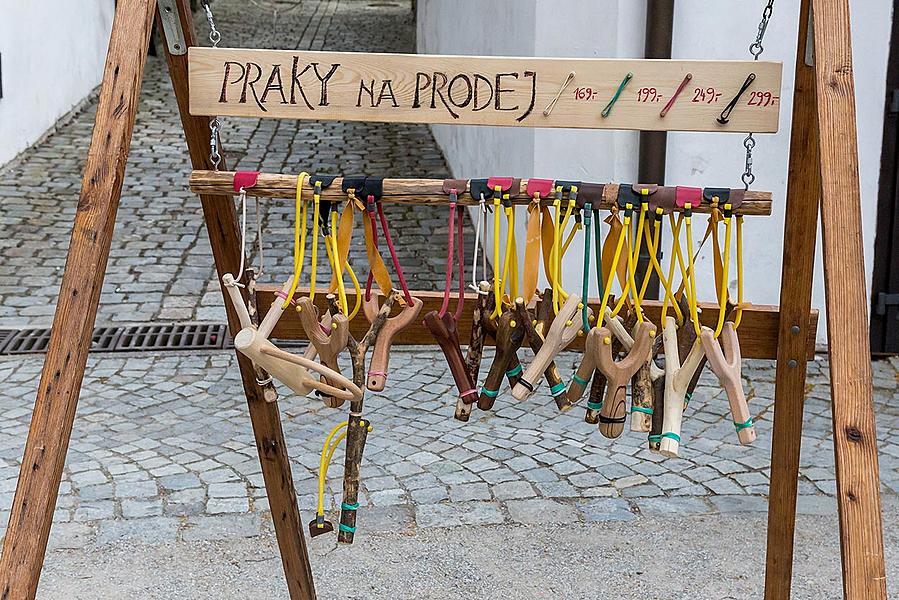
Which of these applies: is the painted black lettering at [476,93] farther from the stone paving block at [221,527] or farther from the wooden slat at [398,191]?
the stone paving block at [221,527]

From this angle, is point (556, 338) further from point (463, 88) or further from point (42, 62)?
point (42, 62)

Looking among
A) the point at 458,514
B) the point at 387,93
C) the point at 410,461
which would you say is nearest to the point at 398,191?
the point at 387,93

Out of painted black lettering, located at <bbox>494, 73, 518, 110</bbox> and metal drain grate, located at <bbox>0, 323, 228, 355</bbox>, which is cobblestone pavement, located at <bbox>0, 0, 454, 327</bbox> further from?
painted black lettering, located at <bbox>494, 73, 518, 110</bbox>

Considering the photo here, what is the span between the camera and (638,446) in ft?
14.1

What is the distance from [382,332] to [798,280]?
2.84 feet

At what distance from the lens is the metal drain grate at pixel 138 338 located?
5.39 metres

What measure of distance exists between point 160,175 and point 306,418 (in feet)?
15.1

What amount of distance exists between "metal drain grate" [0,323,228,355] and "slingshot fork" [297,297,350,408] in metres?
3.51

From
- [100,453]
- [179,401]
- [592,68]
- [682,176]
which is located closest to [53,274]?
[179,401]

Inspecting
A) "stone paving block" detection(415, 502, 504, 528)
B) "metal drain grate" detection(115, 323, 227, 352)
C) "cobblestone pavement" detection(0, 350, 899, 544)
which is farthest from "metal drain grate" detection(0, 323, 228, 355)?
"stone paving block" detection(415, 502, 504, 528)

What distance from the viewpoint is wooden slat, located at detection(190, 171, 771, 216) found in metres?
1.97

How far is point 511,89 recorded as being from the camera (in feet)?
6.72

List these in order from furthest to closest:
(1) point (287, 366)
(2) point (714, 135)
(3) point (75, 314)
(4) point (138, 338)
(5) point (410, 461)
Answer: (4) point (138, 338) < (2) point (714, 135) < (5) point (410, 461) < (1) point (287, 366) < (3) point (75, 314)

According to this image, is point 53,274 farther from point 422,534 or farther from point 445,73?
point 445,73
